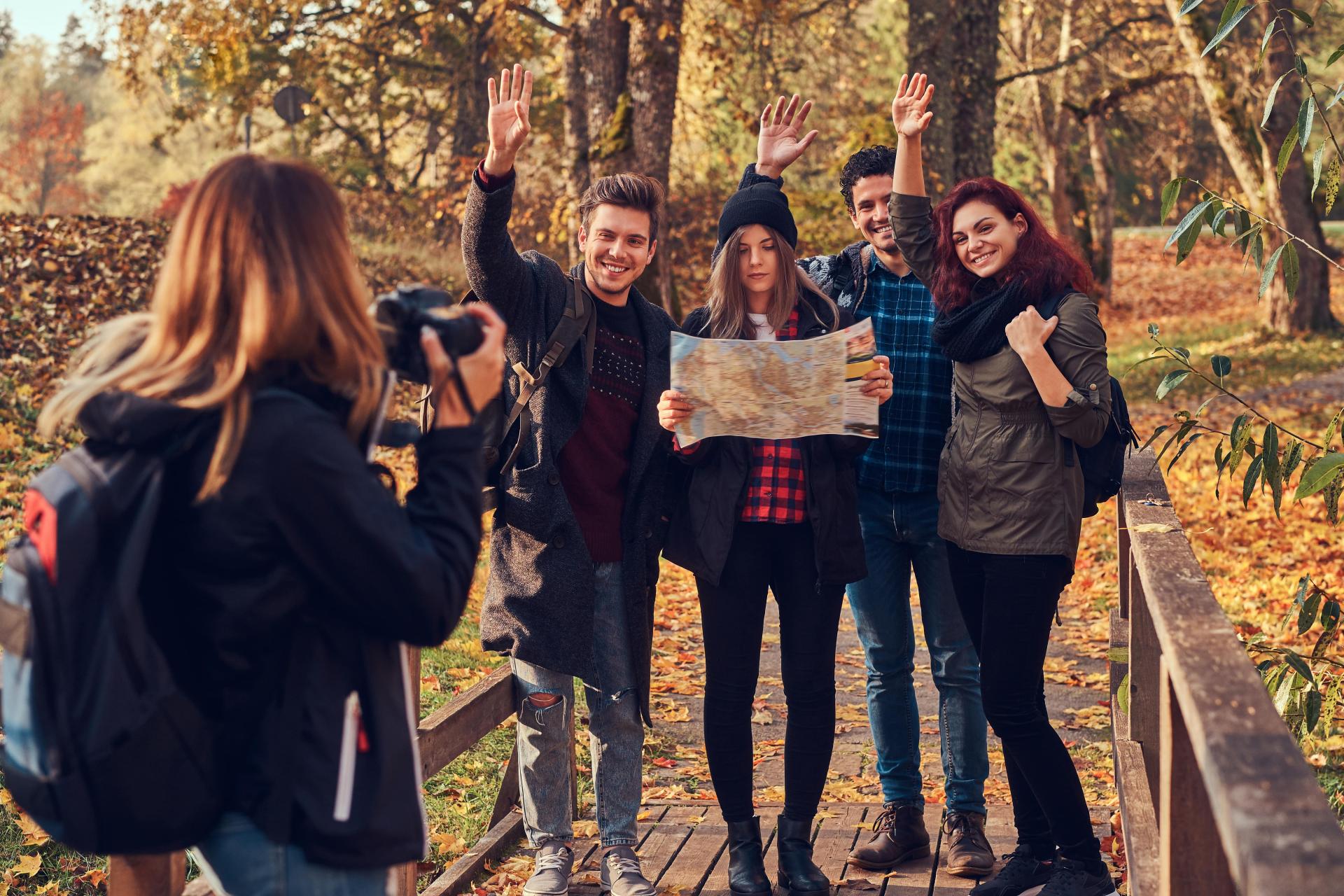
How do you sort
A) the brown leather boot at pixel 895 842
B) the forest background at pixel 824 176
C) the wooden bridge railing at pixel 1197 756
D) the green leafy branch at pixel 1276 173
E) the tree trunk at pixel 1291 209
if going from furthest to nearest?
1. the tree trunk at pixel 1291 209
2. the forest background at pixel 824 176
3. the brown leather boot at pixel 895 842
4. the green leafy branch at pixel 1276 173
5. the wooden bridge railing at pixel 1197 756

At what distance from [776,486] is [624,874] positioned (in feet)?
4.26

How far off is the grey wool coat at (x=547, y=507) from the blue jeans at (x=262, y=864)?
6.27 ft

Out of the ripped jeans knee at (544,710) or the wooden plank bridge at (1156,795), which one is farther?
the ripped jeans knee at (544,710)

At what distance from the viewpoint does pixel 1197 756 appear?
6.79 ft

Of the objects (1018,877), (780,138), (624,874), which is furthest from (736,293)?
(1018,877)

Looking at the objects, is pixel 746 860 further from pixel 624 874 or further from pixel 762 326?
pixel 762 326

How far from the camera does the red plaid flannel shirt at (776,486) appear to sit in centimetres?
403

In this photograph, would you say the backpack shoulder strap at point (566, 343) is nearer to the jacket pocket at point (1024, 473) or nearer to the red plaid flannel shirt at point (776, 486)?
the red plaid flannel shirt at point (776, 486)

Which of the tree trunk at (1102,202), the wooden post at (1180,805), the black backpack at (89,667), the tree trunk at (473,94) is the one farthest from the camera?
the tree trunk at (1102,202)

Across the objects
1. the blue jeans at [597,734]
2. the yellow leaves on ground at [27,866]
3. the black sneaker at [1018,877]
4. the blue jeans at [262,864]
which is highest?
the blue jeans at [262,864]

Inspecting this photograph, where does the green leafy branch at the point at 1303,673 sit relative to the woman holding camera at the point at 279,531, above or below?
below

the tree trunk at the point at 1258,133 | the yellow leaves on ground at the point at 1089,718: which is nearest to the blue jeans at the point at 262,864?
the yellow leaves on ground at the point at 1089,718

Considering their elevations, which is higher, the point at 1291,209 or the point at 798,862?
the point at 1291,209

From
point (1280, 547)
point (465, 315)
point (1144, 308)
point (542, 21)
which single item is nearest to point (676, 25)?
point (542, 21)
